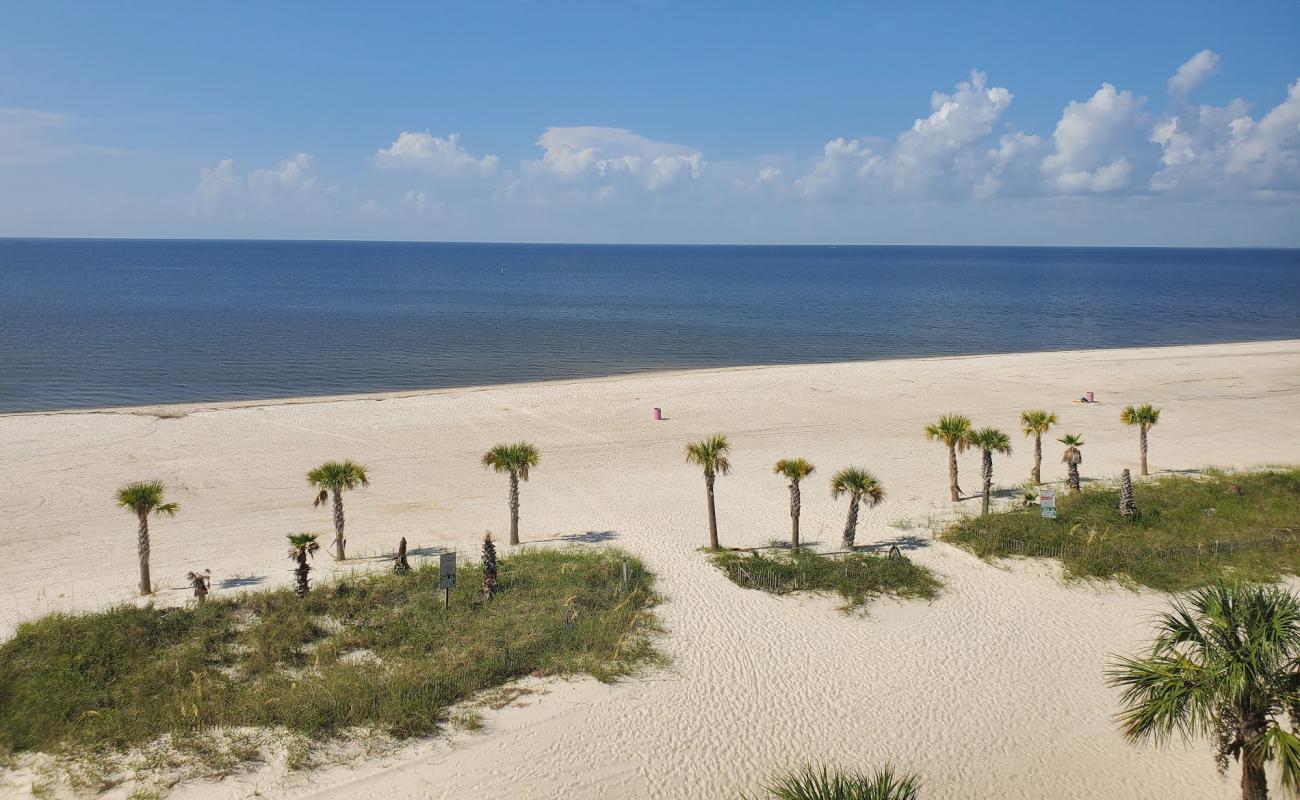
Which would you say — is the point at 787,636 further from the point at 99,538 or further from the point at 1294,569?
the point at 99,538

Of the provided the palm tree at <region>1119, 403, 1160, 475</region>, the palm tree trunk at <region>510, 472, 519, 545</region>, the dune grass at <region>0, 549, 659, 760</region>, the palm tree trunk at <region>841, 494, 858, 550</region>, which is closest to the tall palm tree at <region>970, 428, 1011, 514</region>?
the palm tree trunk at <region>841, 494, 858, 550</region>

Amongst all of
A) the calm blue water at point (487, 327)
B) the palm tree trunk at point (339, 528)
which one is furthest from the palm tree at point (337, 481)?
the calm blue water at point (487, 327)

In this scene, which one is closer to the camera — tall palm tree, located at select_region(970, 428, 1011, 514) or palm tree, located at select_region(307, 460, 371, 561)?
palm tree, located at select_region(307, 460, 371, 561)

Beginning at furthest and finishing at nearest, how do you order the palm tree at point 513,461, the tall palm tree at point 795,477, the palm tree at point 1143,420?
the palm tree at point 1143,420
the palm tree at point 513,461
the tall palm tree at point 795,477

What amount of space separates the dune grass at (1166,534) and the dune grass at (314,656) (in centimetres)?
1114

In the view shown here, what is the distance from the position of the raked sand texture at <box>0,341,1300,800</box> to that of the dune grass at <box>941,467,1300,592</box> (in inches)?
49.9

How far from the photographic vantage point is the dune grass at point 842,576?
20828 mm

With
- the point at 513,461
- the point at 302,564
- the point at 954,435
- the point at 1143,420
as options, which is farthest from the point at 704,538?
the point at 1143,420

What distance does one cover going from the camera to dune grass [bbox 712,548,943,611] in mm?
20828

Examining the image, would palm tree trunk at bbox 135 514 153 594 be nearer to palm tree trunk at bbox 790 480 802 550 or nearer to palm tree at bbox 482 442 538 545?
palm tree at bbox 482 442 538 545

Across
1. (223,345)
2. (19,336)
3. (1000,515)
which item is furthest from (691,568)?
(19,336)

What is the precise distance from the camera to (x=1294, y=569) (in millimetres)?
21859

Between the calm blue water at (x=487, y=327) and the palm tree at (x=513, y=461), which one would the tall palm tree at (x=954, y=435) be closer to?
the palm tree at (x=513, y=461)

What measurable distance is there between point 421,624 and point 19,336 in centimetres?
6984
